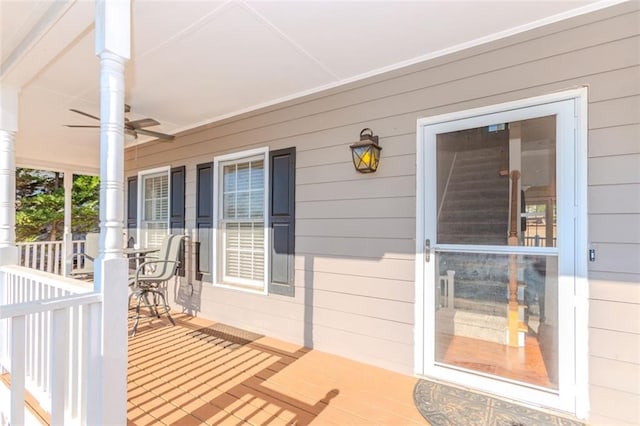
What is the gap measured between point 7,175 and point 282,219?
254 centimetres

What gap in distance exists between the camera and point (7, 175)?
9.54ft

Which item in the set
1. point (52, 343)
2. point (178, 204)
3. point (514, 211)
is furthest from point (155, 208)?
point (514, 211)

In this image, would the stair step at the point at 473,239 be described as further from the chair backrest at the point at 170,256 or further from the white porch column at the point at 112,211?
→ the chair backrest at the point at 170,256

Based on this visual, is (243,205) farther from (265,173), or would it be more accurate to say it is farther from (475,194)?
(475,194)

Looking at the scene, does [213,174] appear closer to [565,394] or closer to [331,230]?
[331,230]

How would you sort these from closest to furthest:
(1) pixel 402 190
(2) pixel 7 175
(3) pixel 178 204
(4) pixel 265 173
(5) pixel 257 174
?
(1) pixel 402 190
(2) pixel 7 175
(4) pixel 265 173
(5) pixel 257 174
(3) pixel 178 204

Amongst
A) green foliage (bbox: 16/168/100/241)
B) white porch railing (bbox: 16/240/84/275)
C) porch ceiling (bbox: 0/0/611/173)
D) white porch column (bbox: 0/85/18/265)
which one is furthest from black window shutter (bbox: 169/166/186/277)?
green foliage (bbox: 16/168/100/241)

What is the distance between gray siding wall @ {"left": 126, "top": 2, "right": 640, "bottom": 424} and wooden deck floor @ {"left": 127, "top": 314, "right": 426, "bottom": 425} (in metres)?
0.29

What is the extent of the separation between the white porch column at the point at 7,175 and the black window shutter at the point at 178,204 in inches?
73.8

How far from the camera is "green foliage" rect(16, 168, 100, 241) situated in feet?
30.7

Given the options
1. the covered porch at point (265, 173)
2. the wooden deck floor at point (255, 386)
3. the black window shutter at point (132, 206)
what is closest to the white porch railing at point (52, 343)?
the covered porch at point (265, 173)

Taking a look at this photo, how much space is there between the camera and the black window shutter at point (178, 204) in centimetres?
463

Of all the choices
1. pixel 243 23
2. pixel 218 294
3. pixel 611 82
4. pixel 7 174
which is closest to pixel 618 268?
pixel 611 82

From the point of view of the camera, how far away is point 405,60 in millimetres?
2719
